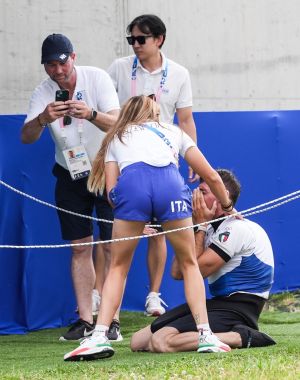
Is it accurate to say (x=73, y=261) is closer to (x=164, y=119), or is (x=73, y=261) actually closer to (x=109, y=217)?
(x=109, y=217)

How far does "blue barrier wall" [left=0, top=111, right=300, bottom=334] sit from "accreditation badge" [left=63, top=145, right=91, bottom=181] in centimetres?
64

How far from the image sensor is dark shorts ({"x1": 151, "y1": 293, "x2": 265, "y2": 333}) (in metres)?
6.68

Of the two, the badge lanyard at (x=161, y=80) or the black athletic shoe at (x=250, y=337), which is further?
the badge lanyard at (x=161, y=80)

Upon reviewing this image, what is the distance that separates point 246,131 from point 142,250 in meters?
1.37

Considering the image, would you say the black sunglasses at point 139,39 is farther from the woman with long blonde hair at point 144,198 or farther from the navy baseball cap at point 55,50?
Answer: the woman with long blonde hair at point 144,198

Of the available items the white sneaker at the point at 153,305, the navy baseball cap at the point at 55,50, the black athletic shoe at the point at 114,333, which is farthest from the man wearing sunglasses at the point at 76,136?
the white sneaker at the point at 153,305

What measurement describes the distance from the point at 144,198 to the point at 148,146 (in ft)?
1.01

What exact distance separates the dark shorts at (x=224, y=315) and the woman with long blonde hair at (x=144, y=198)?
11.6 inches

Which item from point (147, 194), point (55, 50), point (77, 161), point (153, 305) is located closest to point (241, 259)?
point (147, 194)

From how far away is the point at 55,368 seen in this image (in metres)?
6.00

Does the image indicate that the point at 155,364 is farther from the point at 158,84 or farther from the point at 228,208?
the point at 158,84

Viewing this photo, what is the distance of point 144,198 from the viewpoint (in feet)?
20.8

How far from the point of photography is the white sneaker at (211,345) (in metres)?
6.31

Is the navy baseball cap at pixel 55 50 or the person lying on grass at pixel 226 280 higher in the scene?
the navy baseball cap at pixel 55 50
